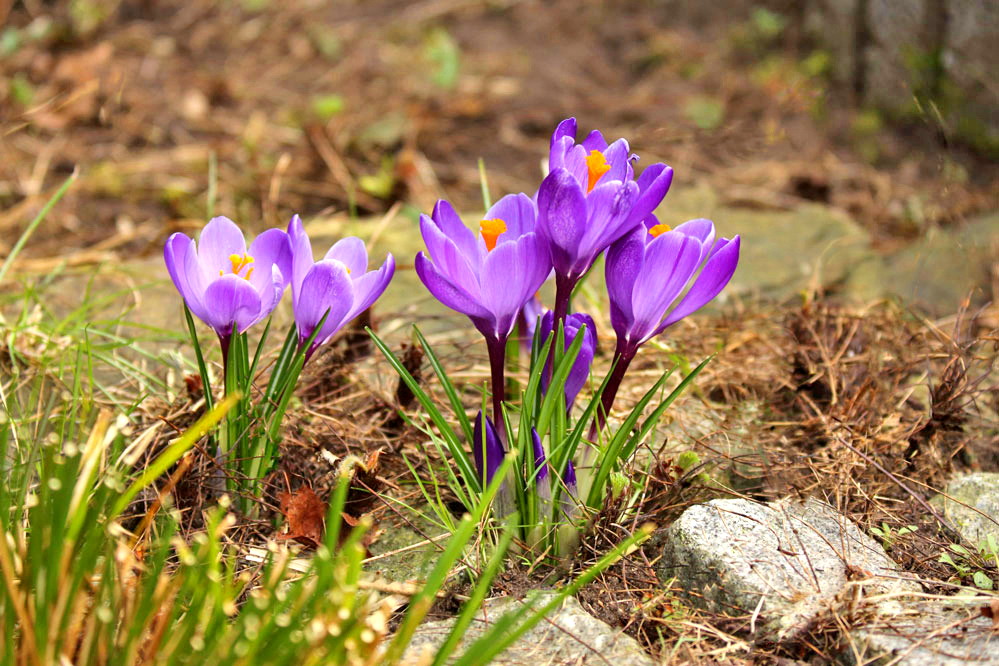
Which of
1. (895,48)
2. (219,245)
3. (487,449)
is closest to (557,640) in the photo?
(487,449)

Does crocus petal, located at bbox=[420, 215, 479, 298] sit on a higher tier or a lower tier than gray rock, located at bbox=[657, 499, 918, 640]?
higher

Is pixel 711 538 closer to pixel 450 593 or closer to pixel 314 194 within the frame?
pixel 450 593

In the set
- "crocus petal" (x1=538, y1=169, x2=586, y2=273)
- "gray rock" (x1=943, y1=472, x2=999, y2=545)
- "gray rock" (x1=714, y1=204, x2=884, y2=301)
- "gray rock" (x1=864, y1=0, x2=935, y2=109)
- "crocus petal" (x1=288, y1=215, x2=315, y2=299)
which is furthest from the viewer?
"gray rock" (x1=864, y1=0, x2=935, y2=109)

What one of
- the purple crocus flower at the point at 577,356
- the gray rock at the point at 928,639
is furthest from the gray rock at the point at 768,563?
the purple crocus flower at the point at 577,356

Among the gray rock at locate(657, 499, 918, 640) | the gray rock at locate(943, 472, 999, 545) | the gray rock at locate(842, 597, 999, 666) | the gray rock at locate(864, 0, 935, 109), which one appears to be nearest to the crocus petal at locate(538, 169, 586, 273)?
the gray rock at locate(657, 499, 918, 640)

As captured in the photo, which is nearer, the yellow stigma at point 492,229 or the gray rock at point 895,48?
the yellow stigma at point 492,229

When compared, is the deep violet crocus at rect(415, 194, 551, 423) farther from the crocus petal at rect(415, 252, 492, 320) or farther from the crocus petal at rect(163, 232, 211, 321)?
the crocus petal at rect(163, 232, 211, 321)

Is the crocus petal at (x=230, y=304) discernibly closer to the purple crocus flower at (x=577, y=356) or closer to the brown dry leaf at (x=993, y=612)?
the purple crocus flower at (x=577, y=356)
